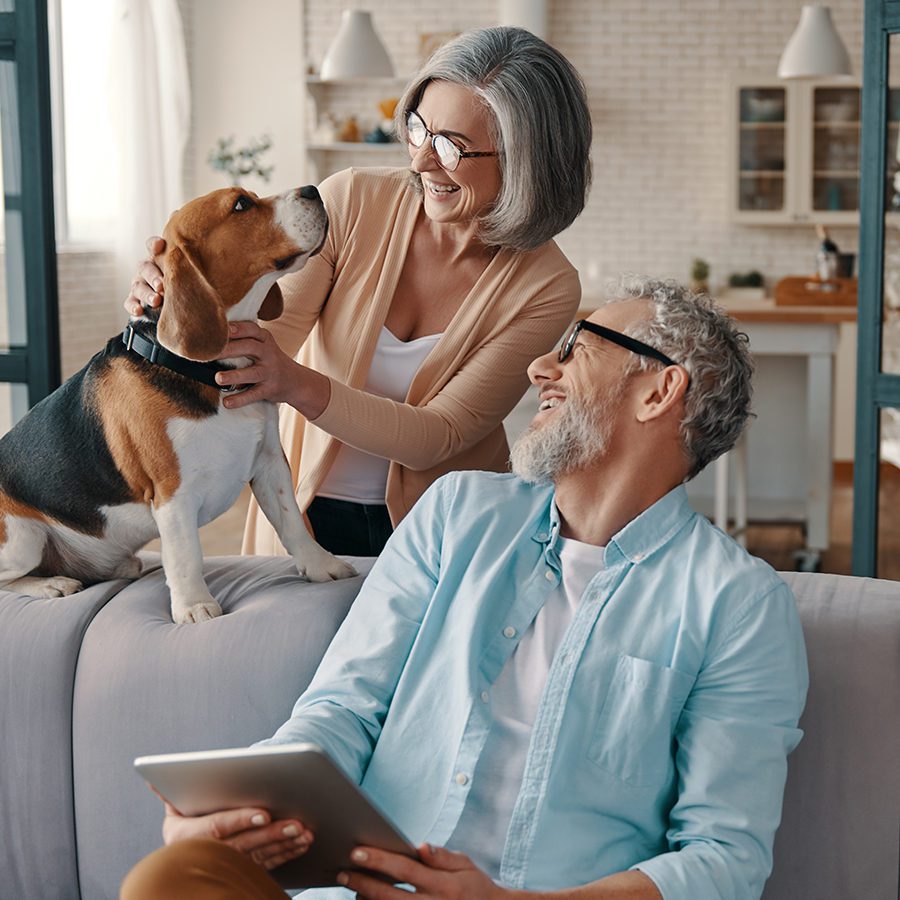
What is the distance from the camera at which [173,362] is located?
1653mm

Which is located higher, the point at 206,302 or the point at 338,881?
the point at 206,302

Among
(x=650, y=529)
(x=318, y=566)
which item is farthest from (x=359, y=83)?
(x=650, y=529)

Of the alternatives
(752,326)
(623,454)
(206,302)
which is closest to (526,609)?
(623,454)

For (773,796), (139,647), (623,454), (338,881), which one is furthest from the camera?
(139,647)

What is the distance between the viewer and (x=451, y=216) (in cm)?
200

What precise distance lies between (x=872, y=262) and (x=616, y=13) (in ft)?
20.1

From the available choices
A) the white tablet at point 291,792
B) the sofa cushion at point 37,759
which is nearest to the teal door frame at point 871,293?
the white tablet at point 291,792

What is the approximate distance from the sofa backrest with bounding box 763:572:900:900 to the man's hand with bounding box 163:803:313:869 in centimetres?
68

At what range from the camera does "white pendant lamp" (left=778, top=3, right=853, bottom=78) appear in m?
6.35

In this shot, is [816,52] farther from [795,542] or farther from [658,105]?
[795,542]

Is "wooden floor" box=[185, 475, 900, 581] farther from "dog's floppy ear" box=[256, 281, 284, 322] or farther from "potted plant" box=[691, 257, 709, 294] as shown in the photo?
"dog's floppy ear" box=[256, 281, 284, 322]

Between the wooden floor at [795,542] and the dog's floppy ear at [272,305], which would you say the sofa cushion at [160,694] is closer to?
the dog's floppy ear at [272,305]

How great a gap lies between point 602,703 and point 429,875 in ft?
1.13

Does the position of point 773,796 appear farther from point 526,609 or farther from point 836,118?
point 836,118
